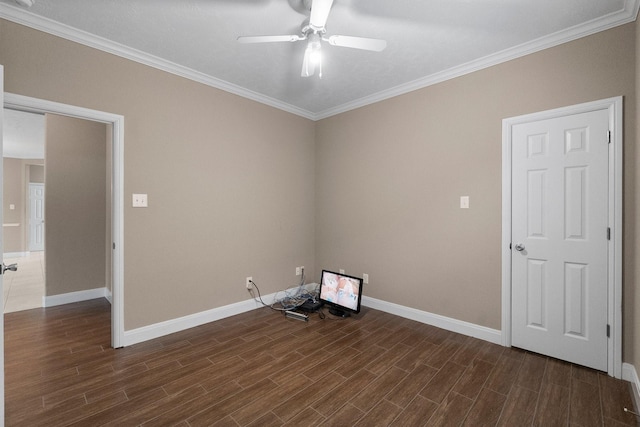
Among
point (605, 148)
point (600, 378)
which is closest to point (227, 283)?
point (600, 378)

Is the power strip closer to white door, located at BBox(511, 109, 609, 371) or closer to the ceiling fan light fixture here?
white door, located at BBox(511, 109, 609, 371)

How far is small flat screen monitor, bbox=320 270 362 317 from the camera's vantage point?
3205 millimetres

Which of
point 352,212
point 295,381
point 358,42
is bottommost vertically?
point 295,381

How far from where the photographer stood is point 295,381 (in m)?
2.05

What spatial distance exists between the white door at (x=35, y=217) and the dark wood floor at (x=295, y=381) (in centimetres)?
653

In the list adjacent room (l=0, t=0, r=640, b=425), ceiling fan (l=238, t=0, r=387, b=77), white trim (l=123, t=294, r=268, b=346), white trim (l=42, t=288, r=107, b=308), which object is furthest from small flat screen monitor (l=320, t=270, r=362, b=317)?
white trim (l=42, t=288, r=107, b=308)

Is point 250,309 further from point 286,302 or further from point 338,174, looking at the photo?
point 338,174

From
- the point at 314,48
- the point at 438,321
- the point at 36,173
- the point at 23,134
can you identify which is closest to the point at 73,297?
the point at 23,134

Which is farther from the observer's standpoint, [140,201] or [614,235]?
[140,201]

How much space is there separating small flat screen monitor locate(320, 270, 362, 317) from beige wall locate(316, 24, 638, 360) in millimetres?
411

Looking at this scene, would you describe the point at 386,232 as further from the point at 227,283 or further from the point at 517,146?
the point at 227,283

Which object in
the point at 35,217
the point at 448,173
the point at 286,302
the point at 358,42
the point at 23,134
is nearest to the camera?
the point at 358,42

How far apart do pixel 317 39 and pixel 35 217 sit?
374 inches

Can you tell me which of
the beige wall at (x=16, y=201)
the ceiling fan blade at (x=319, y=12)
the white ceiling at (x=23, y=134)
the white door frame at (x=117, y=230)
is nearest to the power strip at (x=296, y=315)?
the white door frame at (x=117, y=230)
